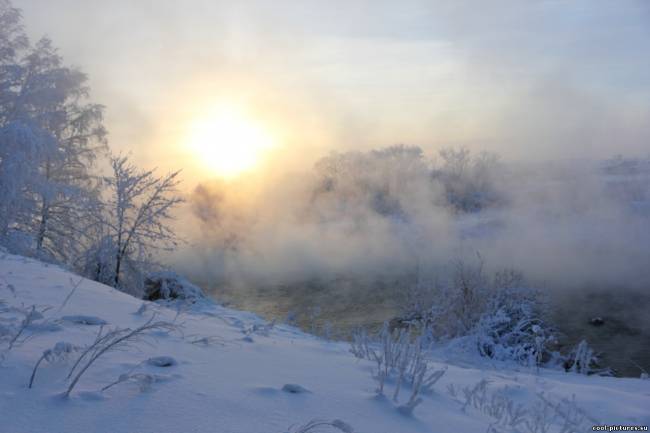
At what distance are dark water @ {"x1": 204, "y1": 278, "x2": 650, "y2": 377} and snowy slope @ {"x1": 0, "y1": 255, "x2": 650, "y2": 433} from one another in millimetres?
14674

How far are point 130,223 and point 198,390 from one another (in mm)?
17109

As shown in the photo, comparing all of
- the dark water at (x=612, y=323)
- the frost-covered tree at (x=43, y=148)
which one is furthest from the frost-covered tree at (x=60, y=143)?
the dark water at (x=612, y=323)

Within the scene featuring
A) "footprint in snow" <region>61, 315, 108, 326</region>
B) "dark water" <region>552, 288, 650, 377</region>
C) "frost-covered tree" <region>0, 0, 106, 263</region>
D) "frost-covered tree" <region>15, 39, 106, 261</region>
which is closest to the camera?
"footprint in snow" <region>61, 315, 108, 326</region>

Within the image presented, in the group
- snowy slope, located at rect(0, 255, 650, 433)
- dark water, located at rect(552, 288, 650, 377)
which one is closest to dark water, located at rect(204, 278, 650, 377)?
dark water, located at rect(552, 288, 650, 377)

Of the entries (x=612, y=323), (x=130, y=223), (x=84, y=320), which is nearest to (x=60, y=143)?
(x=130, y=223)

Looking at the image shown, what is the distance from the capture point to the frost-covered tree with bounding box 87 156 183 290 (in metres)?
17.7

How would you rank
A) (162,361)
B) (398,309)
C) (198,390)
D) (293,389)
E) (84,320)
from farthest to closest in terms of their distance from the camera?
(398,309)
(84,320)
(162,361)
(293,389)
(198,390)

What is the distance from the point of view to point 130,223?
1830cm

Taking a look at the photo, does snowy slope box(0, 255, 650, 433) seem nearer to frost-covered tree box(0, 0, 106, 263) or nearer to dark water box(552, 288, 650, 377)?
frost-covered tree box(0, 0, 106, 263)

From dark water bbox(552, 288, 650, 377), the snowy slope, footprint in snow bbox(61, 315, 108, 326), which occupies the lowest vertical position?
the snowy slope

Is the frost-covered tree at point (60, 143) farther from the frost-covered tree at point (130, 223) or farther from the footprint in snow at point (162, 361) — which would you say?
the footprint in snow at point (162, 361)

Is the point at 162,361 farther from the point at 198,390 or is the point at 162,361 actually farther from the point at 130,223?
the point at 130,223

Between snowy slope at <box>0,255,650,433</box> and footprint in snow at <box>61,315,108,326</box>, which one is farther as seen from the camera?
footprint in snow at <box>61,315,108,326</box>

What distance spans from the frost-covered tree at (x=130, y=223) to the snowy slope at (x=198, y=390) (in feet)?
45.0
